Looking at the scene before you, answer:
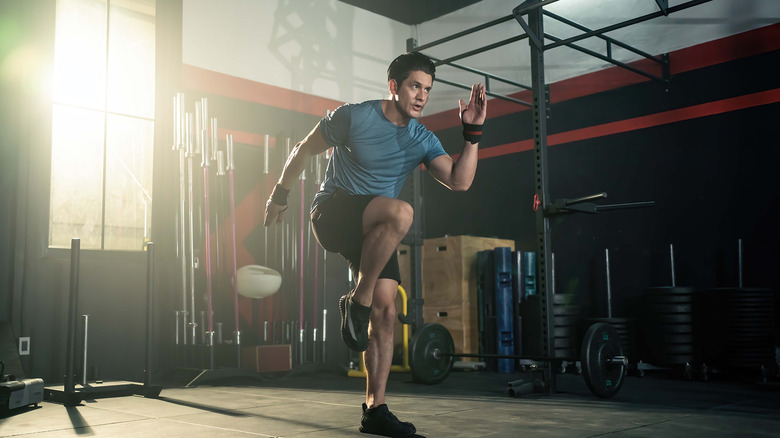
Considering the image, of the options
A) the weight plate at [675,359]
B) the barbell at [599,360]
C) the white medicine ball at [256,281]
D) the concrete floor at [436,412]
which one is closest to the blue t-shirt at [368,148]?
the concrete floor at [436,412]

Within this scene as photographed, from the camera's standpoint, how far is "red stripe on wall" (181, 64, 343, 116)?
5598 mm

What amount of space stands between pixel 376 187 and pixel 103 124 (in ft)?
10.9

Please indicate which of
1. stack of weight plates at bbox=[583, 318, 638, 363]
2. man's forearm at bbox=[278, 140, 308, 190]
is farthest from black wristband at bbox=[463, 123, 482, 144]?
stack of weight plates at bbox=[583, 318, 638, 363]

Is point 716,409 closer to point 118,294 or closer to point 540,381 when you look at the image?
Answer: point 540,381

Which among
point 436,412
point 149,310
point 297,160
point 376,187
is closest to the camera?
point 376,187

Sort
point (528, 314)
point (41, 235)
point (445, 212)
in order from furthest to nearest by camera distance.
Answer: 1. point (445, 212)
2. point (528, 314)
3. point (41, 235)

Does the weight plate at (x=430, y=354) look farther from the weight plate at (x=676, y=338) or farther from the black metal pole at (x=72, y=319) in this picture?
the black metal pole at (x=72, y=319)

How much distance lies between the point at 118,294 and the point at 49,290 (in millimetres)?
490

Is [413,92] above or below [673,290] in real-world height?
above

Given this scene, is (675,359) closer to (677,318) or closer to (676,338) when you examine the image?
(676,338)

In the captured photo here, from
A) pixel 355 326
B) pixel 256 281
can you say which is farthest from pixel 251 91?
pixel 355 326

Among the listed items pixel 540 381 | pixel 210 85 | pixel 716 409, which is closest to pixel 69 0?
pixel 210 85

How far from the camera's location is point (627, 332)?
5.09 m

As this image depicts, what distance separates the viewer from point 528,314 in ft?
18.7
